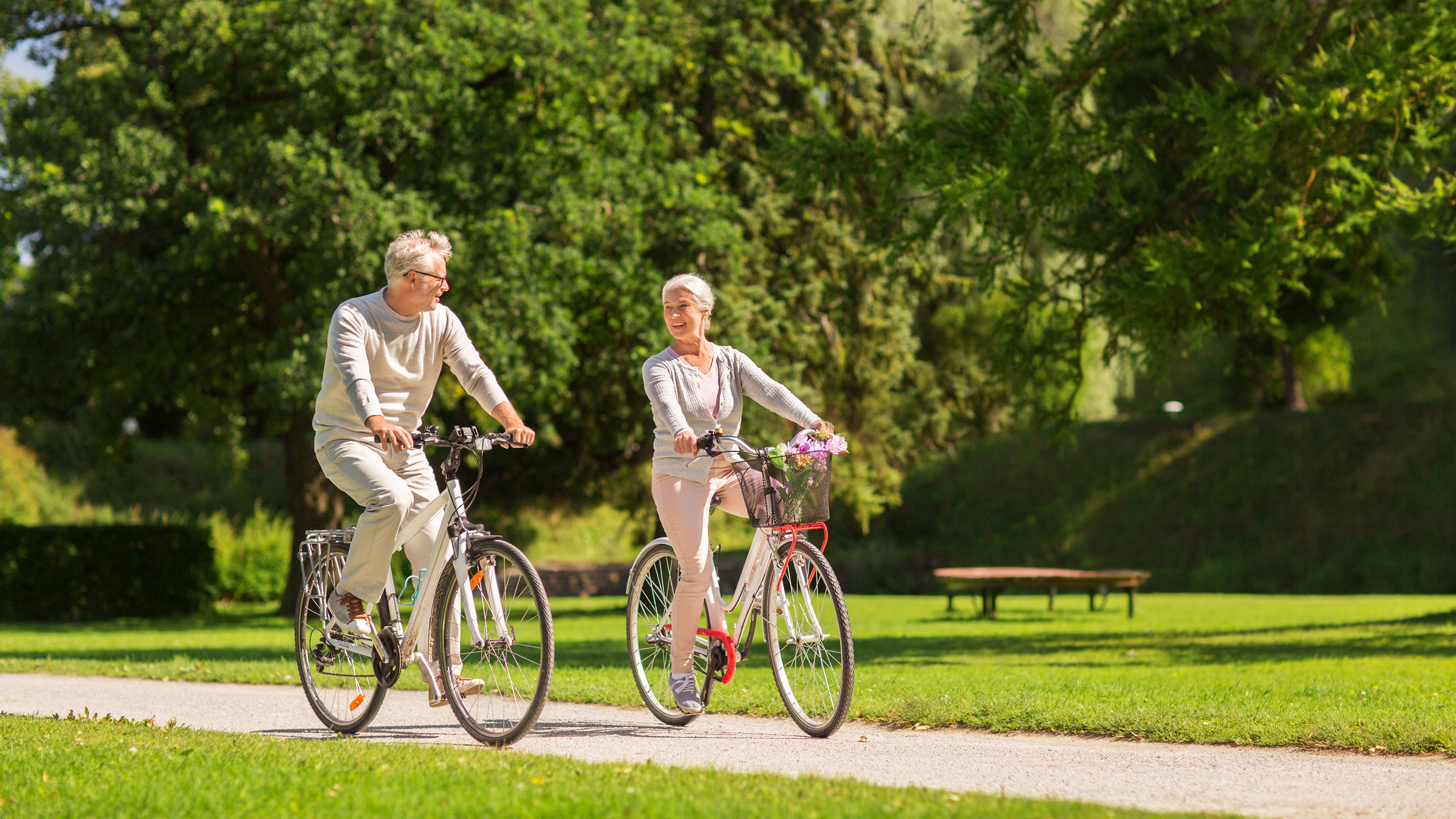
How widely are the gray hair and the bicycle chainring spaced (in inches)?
63.7

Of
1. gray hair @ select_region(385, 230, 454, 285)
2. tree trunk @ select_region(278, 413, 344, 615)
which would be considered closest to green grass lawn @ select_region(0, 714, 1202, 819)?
gray hair @ select_region(385, 230, 454, 285)

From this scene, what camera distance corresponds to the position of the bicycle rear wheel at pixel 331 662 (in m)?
6.55

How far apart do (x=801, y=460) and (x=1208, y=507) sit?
29.0 metres

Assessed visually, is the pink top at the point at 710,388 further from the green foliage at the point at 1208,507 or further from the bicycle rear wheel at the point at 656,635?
the green foliage at the point at 1208,507

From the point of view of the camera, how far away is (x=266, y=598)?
25297mm

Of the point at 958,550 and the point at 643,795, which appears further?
the point at 958,550

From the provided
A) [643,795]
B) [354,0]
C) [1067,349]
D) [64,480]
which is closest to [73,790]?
[643,795]

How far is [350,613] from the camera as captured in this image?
6441 millimetres

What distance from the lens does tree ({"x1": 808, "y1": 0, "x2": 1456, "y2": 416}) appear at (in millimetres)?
12180

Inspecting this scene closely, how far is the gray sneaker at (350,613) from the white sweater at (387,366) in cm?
72

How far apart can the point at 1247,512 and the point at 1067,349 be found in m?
19.0

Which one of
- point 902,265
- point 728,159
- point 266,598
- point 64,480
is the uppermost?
point 728,159

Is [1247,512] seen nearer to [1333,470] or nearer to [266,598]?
[1333,470]

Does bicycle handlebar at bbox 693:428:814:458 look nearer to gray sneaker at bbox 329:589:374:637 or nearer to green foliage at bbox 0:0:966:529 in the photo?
gray sneaker at bbox 329:589:374:637
